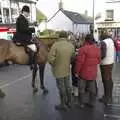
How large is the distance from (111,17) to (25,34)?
131 ft

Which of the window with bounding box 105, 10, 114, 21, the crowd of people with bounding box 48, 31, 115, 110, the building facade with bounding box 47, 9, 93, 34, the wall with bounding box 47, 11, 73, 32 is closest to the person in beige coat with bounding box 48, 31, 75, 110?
the crowd of people with bounding box 48, 31, 115, 110

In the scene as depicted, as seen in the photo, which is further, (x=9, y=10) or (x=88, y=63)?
(x=9, y=10)

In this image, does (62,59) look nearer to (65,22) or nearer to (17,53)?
(17,53)

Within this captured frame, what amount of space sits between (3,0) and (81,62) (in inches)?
1125

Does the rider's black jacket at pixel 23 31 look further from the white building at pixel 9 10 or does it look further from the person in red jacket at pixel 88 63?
the white building at pixel 9 10

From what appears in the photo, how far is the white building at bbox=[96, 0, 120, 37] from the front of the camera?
49094 millimetres

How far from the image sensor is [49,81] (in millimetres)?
14023

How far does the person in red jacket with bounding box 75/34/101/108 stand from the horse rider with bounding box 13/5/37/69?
2.44 meters

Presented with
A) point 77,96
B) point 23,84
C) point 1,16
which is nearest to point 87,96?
point 77,96

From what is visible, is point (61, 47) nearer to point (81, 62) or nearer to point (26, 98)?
point (81, 62)

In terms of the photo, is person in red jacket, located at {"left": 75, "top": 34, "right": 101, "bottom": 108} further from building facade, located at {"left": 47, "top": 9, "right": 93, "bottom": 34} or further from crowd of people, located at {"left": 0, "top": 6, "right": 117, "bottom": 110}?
building facade, located at {"left": 47, "top": 9, "right": 93, "bottom": 34}

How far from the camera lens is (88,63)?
29.1 ft

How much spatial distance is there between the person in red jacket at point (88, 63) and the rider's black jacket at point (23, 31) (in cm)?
252

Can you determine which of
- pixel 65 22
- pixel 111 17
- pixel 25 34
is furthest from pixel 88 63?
pixel 65 22
